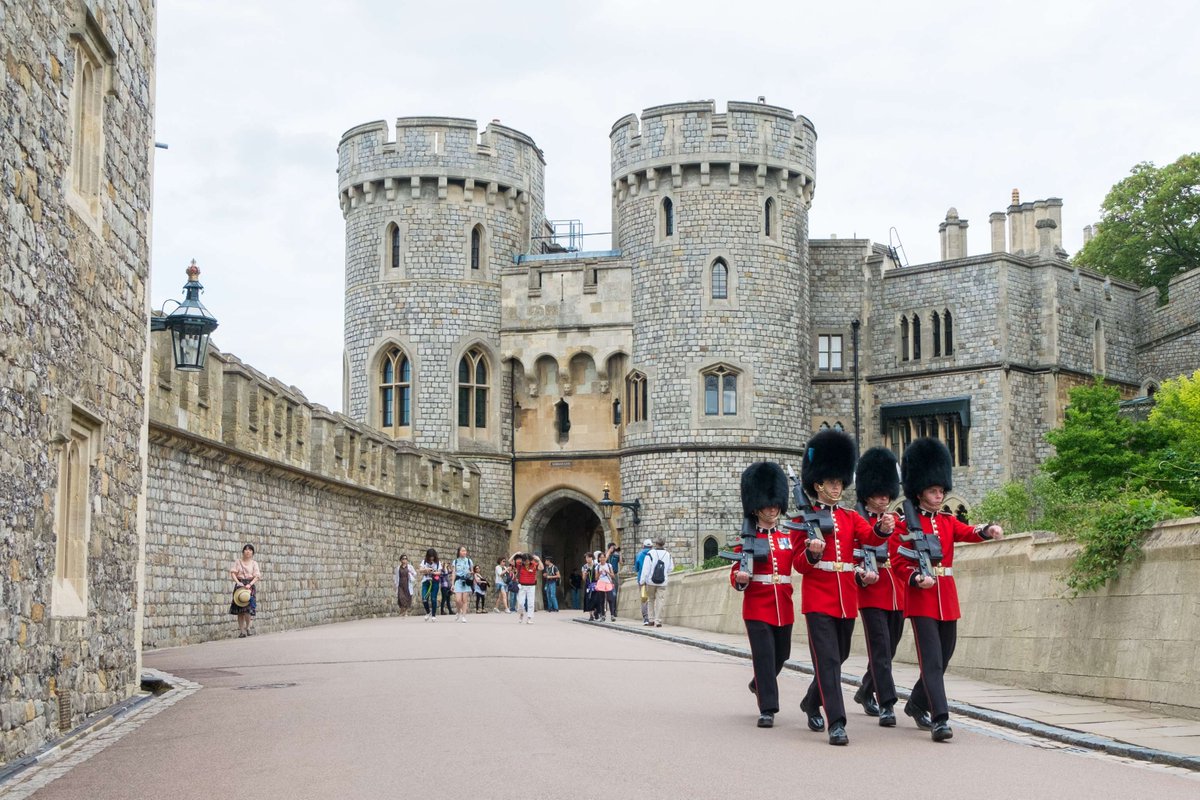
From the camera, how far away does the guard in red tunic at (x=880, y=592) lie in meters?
10.4

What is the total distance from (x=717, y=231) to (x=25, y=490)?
36226mm

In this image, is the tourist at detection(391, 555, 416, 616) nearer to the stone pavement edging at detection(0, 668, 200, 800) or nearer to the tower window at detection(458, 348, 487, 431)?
the tower window at detection(458, 348, 487, 431)

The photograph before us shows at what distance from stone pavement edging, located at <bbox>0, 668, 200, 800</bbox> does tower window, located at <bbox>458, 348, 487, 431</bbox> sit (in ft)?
109

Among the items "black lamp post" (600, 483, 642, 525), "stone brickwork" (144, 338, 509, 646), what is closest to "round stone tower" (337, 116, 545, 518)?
"black lamp post" (600, 483, 642, 525)

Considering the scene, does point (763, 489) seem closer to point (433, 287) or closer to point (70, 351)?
point (70, 351)

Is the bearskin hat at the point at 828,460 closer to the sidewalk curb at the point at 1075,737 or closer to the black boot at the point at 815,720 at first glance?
the black boot at the point at 815,720

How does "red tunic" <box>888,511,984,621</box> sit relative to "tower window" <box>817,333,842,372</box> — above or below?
below

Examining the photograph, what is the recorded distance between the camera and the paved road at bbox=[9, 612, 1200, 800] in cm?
782

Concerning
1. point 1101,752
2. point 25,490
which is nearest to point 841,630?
point 1101,752

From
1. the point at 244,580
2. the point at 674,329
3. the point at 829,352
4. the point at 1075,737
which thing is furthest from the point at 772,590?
the point at 829,352

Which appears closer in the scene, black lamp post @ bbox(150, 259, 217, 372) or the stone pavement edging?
the stone pavement edging

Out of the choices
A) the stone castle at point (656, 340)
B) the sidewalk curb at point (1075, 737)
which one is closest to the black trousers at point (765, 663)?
the sidewalk curb at point (1075, 737)

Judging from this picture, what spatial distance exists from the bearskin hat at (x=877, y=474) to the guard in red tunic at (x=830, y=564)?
124 millimetres

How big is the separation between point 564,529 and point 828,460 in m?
41.2
